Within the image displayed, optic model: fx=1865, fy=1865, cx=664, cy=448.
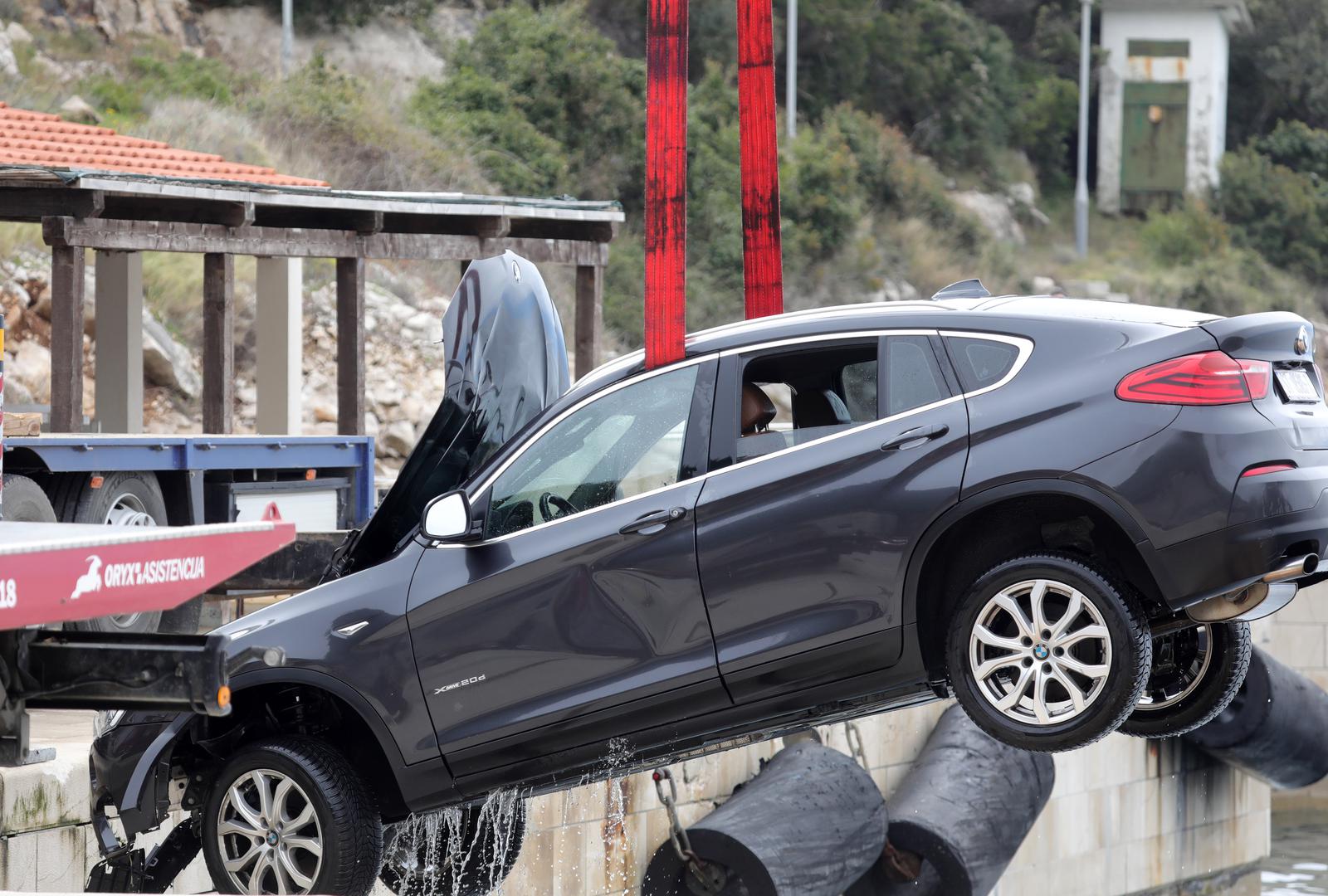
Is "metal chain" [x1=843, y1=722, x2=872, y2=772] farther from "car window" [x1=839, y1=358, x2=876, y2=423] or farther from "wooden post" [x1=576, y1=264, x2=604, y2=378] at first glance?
"car window" [x1=839, y1=358, x2=876, y2=423]

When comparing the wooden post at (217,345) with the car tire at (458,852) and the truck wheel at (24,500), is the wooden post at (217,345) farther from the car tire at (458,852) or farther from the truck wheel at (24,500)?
the car tire at (458,852)

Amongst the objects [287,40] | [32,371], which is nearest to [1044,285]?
[287,40]

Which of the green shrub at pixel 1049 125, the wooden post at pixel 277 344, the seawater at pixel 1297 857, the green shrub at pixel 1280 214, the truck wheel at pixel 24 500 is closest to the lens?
the truck wheel at pixel 24 500

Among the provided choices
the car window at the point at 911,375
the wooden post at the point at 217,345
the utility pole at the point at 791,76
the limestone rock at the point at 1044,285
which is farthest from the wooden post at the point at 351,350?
the limestone rock at the point at 1044,285

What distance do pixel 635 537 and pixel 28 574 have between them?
2232mm

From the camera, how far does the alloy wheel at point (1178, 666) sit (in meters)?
6.89

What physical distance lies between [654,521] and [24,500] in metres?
6.64

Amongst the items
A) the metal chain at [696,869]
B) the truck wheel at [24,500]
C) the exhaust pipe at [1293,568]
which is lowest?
the metal chain at [696,869]

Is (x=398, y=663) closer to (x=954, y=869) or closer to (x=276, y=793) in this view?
(x=276, y=793)

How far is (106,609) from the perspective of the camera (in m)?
5.22

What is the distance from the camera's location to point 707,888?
45.0 feet

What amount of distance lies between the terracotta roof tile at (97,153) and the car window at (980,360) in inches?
461

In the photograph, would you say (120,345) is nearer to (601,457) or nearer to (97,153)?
(97,153)

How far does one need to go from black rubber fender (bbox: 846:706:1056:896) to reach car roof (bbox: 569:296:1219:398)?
9406mm
